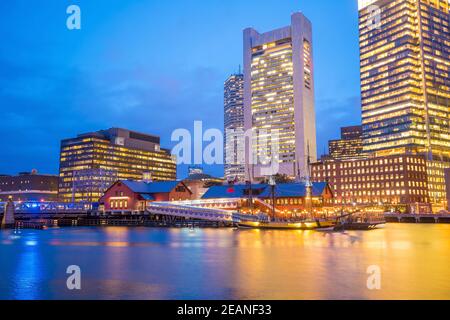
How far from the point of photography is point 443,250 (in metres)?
52.7

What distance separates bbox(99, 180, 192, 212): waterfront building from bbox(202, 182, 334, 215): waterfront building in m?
12.7

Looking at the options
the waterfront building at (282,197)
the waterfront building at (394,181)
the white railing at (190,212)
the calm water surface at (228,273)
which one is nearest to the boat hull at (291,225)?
the white railing at (190,212)

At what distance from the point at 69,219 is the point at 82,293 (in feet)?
377

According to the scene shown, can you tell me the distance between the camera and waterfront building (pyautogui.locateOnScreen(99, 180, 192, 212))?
5591 inches

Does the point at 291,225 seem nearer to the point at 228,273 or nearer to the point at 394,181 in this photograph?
the point at 228,273

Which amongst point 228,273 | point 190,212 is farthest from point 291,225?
point 228,273

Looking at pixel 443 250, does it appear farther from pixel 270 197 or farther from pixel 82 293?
pixel 270 197

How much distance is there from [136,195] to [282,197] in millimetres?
47379

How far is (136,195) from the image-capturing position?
5591 inches

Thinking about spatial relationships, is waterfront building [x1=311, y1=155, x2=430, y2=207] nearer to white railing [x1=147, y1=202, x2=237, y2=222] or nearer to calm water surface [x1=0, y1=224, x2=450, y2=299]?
white railing [x1=147, y1=202, x2=237, y2=222]

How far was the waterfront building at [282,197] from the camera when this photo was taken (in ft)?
426

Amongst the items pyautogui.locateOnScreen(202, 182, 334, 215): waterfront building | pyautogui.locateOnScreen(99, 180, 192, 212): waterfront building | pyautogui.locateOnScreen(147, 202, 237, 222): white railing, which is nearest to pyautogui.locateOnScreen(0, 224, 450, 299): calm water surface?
pyautogui.locateOnScreen(147, 202, 237, 222): white railing
